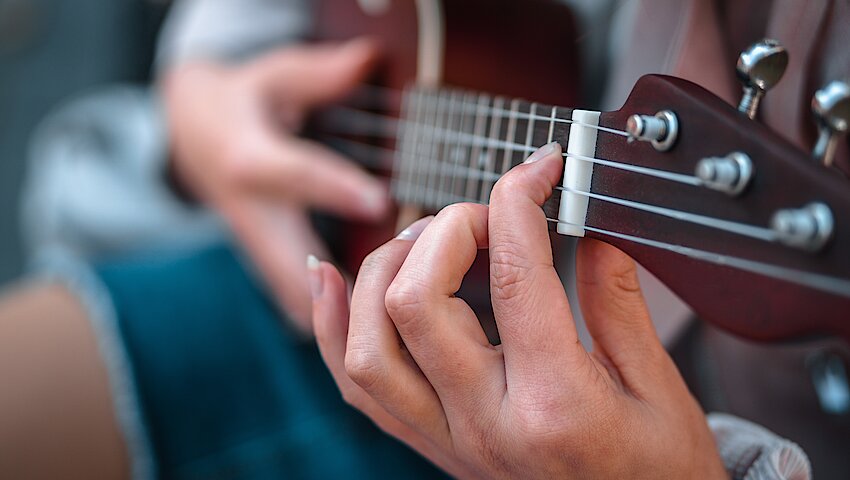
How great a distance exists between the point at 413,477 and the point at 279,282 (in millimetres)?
216

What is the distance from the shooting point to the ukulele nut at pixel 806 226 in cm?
27

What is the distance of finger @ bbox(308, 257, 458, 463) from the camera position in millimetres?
392

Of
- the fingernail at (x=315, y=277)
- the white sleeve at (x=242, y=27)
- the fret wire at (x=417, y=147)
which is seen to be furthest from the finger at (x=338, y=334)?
the white sleeve at (x=242, y=27)

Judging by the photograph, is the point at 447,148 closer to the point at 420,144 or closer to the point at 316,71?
the point at 420,144

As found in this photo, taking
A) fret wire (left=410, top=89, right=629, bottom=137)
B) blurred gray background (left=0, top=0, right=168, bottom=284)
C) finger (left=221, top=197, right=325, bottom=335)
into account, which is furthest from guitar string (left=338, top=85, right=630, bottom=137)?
blurred gray background (left=0, top=0, right=168, bottom=284)

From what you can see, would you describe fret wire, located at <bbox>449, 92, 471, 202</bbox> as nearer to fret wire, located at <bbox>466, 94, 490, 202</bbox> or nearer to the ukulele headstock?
fret wire, located at <bbox>466, 94, 490, 202</bbox>

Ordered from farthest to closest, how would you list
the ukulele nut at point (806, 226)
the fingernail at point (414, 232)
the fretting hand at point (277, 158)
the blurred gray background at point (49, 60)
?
the blurred gray background at point (49, 60) → the fretting hand at point (277, 158) → the fingernail at point (414, 232) → the ukulele nut at point (806, 226)

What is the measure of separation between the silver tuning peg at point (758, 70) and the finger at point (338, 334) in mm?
193

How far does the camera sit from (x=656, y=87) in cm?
32

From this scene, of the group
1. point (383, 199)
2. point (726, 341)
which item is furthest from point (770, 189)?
point (383, 199)

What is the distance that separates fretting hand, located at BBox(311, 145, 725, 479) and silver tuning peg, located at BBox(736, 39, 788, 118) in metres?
0.08

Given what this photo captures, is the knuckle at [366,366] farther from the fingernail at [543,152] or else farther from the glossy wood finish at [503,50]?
the glossy wood finish at [503,50]

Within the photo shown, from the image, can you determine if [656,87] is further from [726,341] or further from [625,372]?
[726,341]

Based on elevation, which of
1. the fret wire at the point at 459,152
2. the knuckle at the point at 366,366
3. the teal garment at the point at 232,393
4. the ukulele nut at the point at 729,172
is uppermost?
the ukulele nut at the point at 729,172
